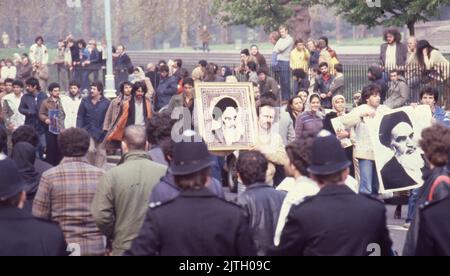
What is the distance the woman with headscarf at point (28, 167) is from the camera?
929 centimetres

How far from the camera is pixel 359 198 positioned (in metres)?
6.46

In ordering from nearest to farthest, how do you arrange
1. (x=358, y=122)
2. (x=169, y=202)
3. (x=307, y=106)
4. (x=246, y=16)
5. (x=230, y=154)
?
(x=169, y=202)
(x=358, y=122)
(x=307, y=106)
(x=230, y=154)
(x=246, y=16)

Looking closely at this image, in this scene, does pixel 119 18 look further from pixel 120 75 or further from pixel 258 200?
pixel 258 200

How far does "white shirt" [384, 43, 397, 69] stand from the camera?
22.2 metres

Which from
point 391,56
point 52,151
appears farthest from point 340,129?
point 391,56

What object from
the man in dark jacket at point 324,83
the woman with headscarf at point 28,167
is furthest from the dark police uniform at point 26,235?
the man in dark jacket at point 324,83

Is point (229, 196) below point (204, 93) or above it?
below

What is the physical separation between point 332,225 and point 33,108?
42.7ft

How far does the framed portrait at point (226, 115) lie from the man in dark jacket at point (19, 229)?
9.42 m

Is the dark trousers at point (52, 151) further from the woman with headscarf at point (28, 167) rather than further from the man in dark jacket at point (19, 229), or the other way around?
the man in dark jacket at point (19, 229)

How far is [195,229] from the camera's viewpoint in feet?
20.2

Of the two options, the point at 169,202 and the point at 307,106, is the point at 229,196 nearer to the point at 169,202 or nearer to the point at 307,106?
the point at 307,106
